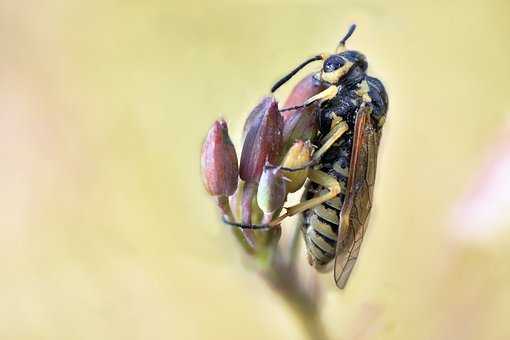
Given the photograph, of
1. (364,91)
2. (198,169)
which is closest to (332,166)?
(364,91)

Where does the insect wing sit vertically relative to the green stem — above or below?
below

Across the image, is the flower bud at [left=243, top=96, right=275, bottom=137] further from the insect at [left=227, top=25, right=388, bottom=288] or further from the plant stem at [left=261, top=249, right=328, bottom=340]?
the plant stem at [left=261, top=249, right=328, bottom=340]

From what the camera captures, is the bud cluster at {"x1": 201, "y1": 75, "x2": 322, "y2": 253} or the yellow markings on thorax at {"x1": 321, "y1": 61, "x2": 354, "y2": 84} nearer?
the bud cluster at {"x1": 201, "y1": 75, "x2": 322, "y2": 253}

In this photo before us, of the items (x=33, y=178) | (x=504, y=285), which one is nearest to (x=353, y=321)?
(x=504, y=285)

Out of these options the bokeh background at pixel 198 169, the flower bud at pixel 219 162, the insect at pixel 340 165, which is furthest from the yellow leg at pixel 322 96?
the bokeh background at pixel 198 169

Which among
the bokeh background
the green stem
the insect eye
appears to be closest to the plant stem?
the bokeh background

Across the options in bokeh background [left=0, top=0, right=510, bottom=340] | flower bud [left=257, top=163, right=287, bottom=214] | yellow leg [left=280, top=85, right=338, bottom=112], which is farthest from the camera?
bokeh background [left=0, top=0, right=510, bottom=340]

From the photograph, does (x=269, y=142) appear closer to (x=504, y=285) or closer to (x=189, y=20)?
(x=504, y=285)
